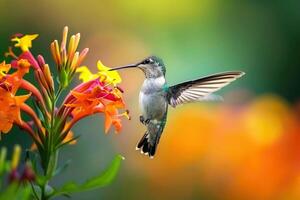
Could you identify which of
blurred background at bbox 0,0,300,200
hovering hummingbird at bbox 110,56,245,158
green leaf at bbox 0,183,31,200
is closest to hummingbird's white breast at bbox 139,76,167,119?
hovering hummingbird at bbox 110,56,245,158

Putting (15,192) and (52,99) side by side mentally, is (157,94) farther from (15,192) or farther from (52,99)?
(15,192)

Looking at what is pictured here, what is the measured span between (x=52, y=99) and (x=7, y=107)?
9 cm

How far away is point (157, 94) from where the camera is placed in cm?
180

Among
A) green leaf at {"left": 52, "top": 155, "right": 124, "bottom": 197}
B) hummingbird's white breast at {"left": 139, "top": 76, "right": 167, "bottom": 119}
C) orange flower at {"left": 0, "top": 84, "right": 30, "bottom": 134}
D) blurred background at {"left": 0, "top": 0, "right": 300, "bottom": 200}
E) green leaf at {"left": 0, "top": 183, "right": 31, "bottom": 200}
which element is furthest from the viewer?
blurred background at {"left": 0, "top": 0, "right": 300, "bottom": 200}

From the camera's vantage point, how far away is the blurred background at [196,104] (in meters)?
3.75

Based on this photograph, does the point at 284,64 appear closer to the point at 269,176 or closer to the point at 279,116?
the point at 279,116

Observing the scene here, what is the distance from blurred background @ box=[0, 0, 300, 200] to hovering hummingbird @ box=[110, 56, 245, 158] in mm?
1862

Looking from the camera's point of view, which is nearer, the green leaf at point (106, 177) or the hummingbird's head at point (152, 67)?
the green leaf at point (106, 177)

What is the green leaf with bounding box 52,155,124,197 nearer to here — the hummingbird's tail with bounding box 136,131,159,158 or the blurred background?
the hummingbird's tail with bounding box 136,131,159,158

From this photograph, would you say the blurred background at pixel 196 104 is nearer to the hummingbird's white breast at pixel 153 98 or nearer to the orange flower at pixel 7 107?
the hummingbird's white breast at pixel 153 98

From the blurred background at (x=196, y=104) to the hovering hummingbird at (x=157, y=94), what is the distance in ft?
6.11

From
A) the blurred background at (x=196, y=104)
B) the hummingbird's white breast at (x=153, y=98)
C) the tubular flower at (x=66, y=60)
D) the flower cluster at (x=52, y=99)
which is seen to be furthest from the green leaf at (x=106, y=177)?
the blurred background at (x=196, y=104)

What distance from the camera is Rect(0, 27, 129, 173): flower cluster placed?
1391 mm

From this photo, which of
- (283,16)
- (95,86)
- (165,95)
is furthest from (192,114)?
(95,86)
